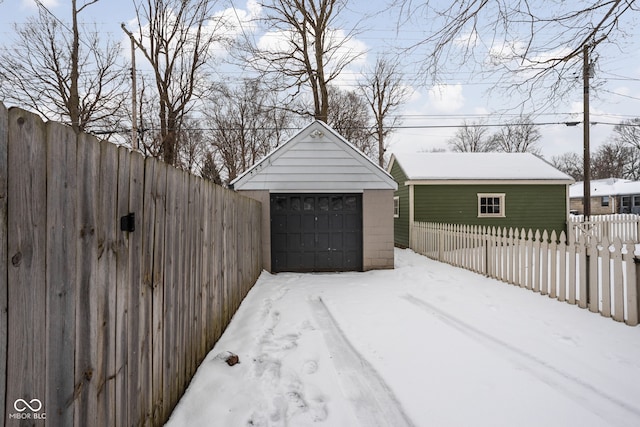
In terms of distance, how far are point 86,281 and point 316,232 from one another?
737cm

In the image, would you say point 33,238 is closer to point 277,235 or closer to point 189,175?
point 189,175

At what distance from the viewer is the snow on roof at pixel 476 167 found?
14219mm

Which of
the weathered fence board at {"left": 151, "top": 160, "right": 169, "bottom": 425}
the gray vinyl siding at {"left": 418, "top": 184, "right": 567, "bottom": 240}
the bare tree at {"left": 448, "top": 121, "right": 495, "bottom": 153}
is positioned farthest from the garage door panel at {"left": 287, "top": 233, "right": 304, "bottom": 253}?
the bare tree at {"left": 448, "top": 121, "right": 495, "bottom": 153}

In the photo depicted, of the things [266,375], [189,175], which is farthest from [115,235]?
[266,375]

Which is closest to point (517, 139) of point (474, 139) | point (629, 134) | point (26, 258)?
point (474, 139)

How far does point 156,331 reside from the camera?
222 cm

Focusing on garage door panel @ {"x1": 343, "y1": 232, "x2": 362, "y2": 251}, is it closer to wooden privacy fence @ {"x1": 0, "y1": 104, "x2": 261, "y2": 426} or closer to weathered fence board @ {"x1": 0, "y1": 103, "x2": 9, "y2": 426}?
wooden privacy fence @ {"x1": 0, "y1": 104, "x2": 261, "y2": 426}

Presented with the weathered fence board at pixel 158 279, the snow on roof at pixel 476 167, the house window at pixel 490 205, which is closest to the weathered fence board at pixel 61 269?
the weathered fence board at pixel 158 279

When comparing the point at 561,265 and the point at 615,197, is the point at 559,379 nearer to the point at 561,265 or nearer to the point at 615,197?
the point at 561,265

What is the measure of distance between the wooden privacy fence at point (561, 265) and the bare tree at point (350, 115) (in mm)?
14709

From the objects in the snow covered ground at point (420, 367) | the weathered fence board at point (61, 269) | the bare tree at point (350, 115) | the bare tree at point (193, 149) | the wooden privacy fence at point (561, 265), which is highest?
the bare tree at point (350, 115)

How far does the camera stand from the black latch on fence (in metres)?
1.79

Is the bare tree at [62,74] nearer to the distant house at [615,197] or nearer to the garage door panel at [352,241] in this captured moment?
the garage door panel at [352,241]

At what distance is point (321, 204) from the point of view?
28.9ft
